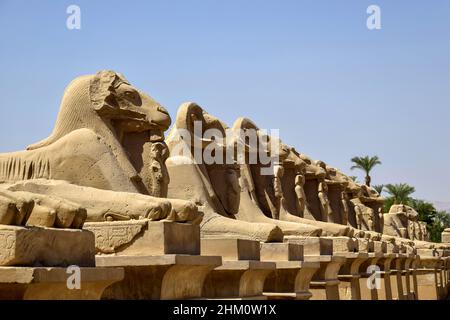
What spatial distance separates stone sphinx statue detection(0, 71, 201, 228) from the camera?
7217mm

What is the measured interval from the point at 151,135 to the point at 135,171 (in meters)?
0.55

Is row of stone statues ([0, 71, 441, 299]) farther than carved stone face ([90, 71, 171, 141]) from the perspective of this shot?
No

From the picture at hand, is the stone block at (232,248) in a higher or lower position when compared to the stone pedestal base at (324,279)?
higher

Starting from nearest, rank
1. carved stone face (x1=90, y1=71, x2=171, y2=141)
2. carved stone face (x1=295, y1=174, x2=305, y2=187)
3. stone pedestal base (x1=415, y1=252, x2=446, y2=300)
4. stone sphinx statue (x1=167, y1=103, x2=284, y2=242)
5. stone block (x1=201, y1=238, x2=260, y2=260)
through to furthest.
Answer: carved stone face (x1=90, y1=71, x2=171, y2=141), stone block (x1=201, y1=238, x2=260, y2=260), stone sphinx statue (x1=167, y1=103, x2=284, y2=242), carved stone face (x1=295, y1=174, x2=305, y2=187), stone pedestal base (x1=415, y1=252, x2=446, y2=300)

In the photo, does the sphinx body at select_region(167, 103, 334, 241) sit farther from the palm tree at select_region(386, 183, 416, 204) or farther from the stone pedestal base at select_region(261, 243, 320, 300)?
the palm tree at select_region(386, 183, 416, 204)

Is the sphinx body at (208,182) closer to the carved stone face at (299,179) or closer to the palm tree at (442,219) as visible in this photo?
the carved stone face at (299,179)

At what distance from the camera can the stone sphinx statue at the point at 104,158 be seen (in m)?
7.22

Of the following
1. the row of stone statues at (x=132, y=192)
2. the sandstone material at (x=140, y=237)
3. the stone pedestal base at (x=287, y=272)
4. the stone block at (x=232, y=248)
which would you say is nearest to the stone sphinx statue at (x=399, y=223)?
the row of stone statues at (x=132, y=192)

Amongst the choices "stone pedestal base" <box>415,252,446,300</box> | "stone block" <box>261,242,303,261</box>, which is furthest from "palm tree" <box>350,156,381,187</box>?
"stone block" <box>261,242,303,261</box>

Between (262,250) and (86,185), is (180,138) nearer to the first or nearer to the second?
(262,250)

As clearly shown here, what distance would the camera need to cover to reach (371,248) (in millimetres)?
16078

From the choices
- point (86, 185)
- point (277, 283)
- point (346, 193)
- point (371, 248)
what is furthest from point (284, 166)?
point (86, 185)

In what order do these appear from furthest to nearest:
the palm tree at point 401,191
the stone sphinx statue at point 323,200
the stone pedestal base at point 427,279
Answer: the palm tree at point 401,191
the stone pedestal base at point 427,279
the stone sphinx statue at point 323,200

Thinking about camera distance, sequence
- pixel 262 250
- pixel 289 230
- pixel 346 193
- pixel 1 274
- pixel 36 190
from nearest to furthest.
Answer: pixel 1 274 < pixel 36 190 < pixel 262 250 < pixel 289 230 < pixel 346 193
